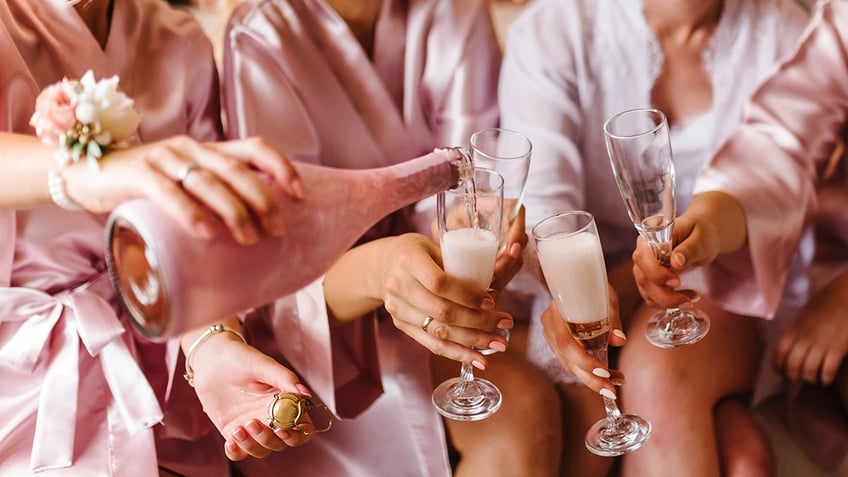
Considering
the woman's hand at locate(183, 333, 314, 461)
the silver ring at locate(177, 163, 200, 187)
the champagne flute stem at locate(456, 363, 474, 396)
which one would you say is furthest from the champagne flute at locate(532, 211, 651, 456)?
the silver ring at locate(177, 163, 200, 187)

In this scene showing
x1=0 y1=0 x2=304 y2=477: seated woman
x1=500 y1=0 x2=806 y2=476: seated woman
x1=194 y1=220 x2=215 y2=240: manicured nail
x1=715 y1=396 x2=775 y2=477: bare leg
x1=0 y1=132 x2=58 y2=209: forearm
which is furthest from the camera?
x1=500 y1=0 x2=806 y2=476: seated woman

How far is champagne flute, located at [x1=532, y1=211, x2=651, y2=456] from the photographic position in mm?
Answer: 765

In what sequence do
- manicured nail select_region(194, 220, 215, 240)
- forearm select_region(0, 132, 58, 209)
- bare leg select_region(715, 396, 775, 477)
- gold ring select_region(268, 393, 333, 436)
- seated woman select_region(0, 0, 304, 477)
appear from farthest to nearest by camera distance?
bare leg select_region(715, 396, 775, 477)
seated woman select_region(0, 0, 304, 477)
gold ring select_region(268, 393, 333, 436)
forearm select_region(0, 132, 58, 209)
manicured nail select_region(194, 220, 215, 240)

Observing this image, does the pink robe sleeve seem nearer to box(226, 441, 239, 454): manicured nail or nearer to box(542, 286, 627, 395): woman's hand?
box(542, 286, 627, 395): woman's hand

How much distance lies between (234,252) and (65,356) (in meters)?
0.39

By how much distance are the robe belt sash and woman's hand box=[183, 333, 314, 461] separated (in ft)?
0.32

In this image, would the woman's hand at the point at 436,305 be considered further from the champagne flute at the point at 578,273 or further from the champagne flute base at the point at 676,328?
the champagne flute base at the point at 676,328

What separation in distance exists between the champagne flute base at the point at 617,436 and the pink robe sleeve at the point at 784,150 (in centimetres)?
27

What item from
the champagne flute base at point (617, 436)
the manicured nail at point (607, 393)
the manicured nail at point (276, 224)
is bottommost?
the champagne flute base at point (617, 436)

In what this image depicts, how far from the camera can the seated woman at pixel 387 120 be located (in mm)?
928

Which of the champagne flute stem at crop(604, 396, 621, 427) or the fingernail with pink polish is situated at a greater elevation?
the fingernail with pink polish

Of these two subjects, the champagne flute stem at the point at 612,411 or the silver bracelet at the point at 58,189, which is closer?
the silver bracelet at the point at 58,189

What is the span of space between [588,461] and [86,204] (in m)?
0.57

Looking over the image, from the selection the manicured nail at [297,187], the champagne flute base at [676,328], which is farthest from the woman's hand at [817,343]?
the manicured nail at [297,187]
